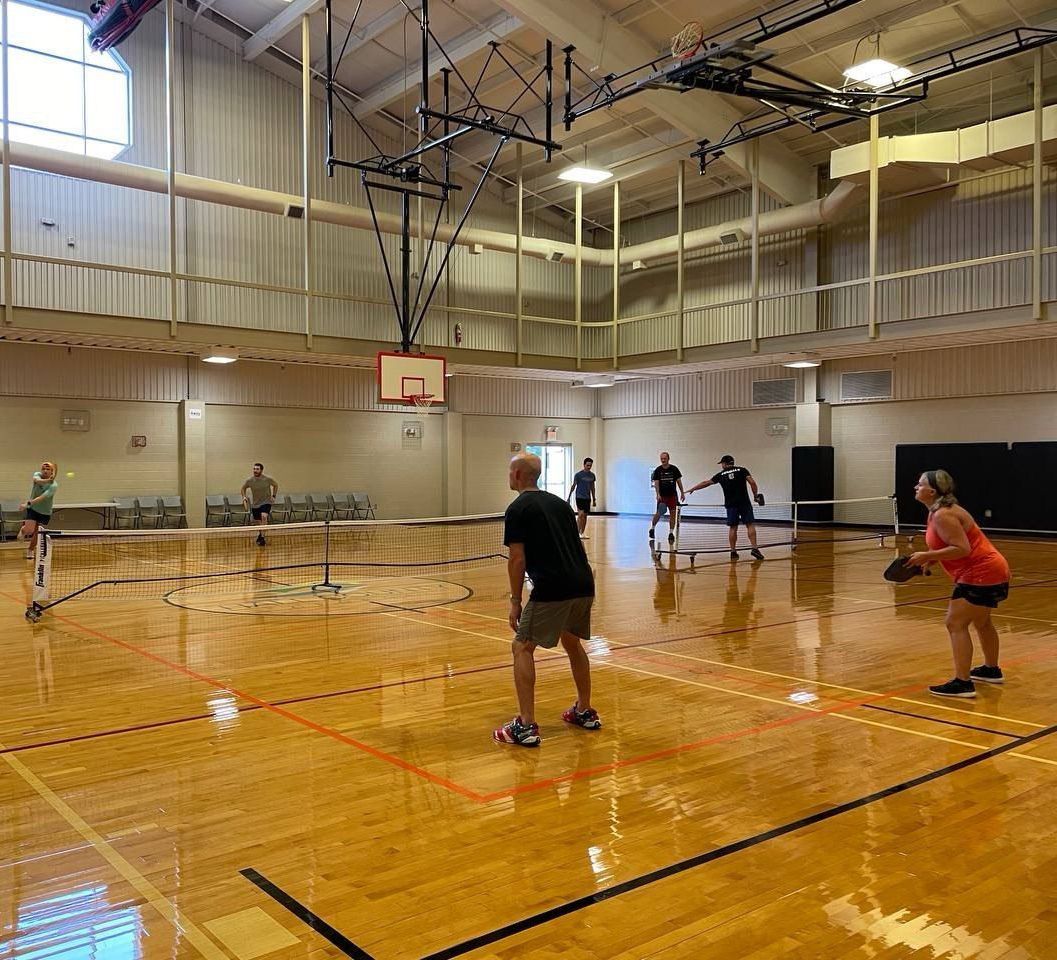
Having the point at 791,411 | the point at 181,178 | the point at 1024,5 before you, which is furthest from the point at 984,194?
the point at 181,178

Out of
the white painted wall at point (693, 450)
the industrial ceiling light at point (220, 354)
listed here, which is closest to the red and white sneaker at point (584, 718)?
the industrial ceiling light at point (220, 354)

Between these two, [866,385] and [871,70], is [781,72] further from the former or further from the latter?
[866,385]

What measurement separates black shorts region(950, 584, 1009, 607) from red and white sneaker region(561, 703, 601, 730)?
294 centimetres

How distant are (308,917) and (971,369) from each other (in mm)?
21742

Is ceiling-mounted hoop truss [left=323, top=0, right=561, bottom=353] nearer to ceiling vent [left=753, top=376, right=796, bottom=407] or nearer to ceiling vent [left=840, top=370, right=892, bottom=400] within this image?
ceiling vent [left=753, top=376, right=796, bottom=407]

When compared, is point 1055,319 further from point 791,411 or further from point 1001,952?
point 1001,952

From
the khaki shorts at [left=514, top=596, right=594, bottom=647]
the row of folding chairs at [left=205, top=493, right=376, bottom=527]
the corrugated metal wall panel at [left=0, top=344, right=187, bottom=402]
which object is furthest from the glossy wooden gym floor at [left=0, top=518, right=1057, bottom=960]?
the row of folding chairs at [left=205, top=493, right=376, bottom=527]

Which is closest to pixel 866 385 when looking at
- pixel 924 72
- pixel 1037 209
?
pixel 1037 209

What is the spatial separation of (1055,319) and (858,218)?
7.16m

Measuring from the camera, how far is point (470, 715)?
6293mm

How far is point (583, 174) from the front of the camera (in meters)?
22.5

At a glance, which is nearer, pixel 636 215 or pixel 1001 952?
pixel 1001 952

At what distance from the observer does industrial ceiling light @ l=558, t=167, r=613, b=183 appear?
22.2 meters

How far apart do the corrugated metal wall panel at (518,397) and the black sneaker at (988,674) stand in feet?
69.5
